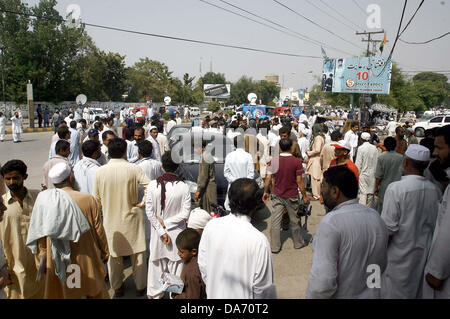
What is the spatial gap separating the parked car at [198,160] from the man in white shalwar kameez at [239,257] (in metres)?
3.52

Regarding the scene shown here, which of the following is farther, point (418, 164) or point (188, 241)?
point (418, 164)

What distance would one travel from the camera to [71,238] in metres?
2.88

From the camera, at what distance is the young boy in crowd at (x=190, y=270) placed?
2867 mm

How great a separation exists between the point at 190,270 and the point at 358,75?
2368 cm

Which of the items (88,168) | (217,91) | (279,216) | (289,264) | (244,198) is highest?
(217,91)

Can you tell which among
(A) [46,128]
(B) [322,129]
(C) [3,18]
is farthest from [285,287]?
(C) [3,18]

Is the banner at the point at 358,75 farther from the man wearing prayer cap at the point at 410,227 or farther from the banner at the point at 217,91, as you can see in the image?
the banner at the point at 217,91

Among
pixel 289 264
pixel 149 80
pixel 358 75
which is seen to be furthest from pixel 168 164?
pixel 149 80

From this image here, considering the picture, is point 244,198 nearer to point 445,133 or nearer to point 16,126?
point 445,133

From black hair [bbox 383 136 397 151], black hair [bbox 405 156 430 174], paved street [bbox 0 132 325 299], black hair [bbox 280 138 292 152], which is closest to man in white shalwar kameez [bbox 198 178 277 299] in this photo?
black hair [bbox 405 156 430 174]

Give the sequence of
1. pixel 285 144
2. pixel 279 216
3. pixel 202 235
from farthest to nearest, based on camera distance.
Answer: pixel 279 216 → pixel 285 144 → pixel 202 235
